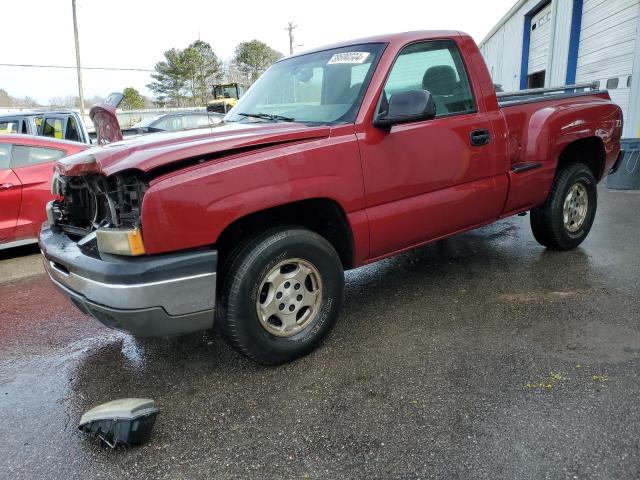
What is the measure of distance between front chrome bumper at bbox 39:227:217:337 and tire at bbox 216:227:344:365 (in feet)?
0.50

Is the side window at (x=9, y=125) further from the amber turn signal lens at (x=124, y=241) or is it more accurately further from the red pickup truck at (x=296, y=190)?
the amber turn signal lens at (x=124, y=241)

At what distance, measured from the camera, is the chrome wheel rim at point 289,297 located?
2840 millimetres

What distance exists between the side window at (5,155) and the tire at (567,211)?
5698 millimetres

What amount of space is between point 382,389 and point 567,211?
10.1ft

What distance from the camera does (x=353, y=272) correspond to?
4.79 meters

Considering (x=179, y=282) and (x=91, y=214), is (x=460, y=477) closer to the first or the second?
(x=179, y=282)

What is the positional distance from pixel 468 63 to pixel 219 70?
5132 cm

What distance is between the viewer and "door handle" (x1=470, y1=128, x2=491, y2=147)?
12.0ft

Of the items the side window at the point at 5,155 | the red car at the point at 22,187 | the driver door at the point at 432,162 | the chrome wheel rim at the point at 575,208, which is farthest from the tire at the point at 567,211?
the side window at the point at 5,155

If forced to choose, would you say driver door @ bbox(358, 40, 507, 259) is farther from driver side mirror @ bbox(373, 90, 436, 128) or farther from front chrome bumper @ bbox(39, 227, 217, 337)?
front chrome bumper @ bbox(39, 227, 217, 337)

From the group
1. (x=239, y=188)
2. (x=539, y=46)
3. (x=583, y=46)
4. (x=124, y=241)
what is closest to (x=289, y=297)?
(x=239, y=188)

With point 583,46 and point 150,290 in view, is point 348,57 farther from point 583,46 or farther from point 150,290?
point 583,46

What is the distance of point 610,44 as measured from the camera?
1068 cm

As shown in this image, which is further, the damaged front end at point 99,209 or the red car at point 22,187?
the red car at point 22,187
